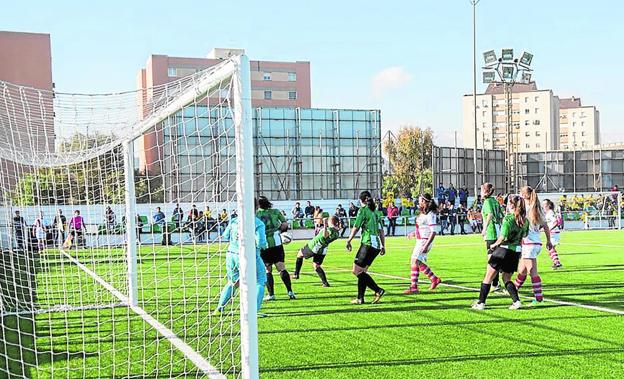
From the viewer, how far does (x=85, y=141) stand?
1170cm

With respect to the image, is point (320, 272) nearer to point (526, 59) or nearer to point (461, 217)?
point (461, 217)

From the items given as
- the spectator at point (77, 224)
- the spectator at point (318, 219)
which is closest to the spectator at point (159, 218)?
the spectator at point (77, 224)

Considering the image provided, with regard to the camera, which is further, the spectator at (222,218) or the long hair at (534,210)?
the spectator at (222,218)

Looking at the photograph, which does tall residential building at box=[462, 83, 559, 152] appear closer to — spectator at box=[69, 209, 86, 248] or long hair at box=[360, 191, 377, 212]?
spectator at box=[69, 209, 86, 248]

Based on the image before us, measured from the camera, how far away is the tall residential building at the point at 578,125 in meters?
128

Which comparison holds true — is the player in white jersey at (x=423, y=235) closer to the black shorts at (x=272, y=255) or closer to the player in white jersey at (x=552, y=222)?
the black shorts at (x=272, y=255)

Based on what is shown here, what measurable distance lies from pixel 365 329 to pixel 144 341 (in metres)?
2.66

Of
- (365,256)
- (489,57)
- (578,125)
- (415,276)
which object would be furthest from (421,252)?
(578,125)

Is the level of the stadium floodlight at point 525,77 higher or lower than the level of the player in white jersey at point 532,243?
higher

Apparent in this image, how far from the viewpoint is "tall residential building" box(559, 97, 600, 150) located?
128 meters

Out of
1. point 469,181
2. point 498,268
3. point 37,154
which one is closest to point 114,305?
point 37,154

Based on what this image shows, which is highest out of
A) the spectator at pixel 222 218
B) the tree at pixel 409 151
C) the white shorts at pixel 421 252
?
the tree at pixel 409 151

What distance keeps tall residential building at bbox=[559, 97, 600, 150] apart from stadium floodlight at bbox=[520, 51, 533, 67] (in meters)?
87.9

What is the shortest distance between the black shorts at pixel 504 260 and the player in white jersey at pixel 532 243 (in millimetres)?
735
